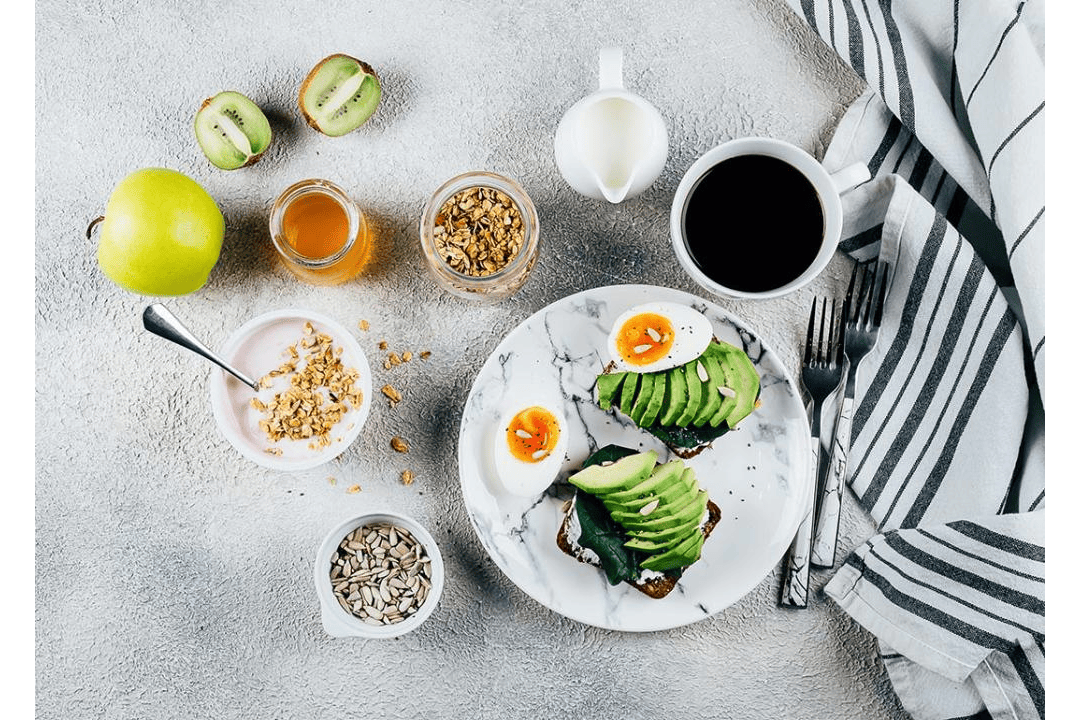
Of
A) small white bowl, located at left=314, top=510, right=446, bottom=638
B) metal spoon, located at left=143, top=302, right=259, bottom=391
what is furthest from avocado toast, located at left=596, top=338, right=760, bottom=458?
metal spoon, located at left=143, top=302, right=259, bottom=391

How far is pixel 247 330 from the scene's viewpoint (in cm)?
109

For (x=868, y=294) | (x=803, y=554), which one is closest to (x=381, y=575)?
(x=803, y=554)

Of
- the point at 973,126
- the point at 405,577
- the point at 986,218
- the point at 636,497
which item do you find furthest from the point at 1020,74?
the point at 405,577

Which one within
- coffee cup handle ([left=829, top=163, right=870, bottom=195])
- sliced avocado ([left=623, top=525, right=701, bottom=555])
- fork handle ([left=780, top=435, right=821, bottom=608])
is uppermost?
coffee cup handle ([left=829, top=163, right=870, bottom=195])

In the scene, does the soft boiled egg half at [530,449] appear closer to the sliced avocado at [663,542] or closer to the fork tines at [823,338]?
the sliced avocado at [663,542]

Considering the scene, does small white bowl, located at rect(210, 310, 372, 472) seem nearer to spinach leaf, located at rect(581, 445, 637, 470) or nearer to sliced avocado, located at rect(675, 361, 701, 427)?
spinach leaf, located at rect(581, 445, 637, 470)

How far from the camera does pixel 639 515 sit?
100cm

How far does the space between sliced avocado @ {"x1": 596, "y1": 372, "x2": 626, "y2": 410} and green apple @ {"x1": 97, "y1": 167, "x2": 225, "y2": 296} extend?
57 centimetres

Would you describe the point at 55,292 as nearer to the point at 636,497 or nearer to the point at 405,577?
the point at 405,577

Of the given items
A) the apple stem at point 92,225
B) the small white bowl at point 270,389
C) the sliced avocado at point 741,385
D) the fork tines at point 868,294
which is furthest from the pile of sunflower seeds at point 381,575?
the fork tines at point 868,294

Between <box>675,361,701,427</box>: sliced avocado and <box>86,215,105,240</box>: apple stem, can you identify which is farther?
<box>86,215,105,240</box>: apple stem

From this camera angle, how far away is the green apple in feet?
3.31

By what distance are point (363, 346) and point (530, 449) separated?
308 millimetres

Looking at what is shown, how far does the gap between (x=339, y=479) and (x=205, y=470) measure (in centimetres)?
21
